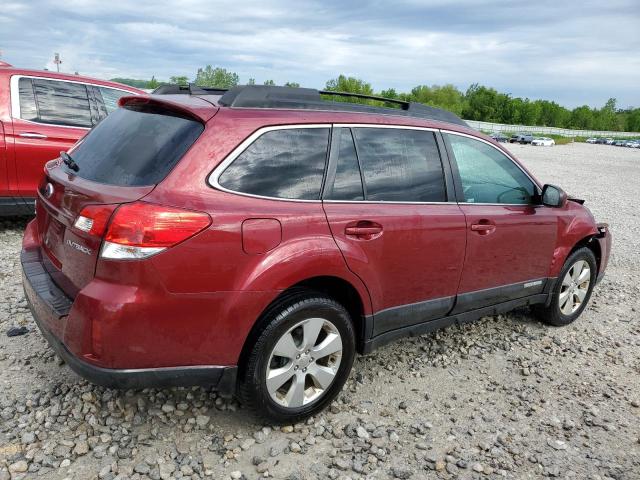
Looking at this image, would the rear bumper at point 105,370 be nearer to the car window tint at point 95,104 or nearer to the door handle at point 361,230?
the door handle at point 361,230

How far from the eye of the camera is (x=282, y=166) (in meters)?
2.70

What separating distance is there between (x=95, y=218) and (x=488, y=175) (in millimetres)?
2638

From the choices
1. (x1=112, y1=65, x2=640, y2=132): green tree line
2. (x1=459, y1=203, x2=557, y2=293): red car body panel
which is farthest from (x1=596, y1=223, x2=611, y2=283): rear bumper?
(x1=112, y1=65, x2=640, y2=132): green tree line

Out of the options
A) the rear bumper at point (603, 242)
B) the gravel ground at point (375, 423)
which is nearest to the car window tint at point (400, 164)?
the gravel ground at point (375, 423)

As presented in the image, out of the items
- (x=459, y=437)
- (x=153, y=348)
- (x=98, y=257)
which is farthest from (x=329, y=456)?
(x=98, y=257)

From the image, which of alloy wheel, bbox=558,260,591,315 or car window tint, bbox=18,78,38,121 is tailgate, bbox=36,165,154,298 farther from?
alloy wheel, bbox=558,260,591,315

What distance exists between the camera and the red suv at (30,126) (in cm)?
559

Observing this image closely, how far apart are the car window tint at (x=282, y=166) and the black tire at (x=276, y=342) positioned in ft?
1.79

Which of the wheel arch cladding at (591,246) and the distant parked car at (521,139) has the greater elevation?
the wheel arch cladding at (591,246)

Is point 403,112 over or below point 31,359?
over

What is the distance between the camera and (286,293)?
2.71 m

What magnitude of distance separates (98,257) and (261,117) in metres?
1.03

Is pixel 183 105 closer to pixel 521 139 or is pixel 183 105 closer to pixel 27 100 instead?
pixel 27 100

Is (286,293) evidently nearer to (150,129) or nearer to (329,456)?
(329,456)
